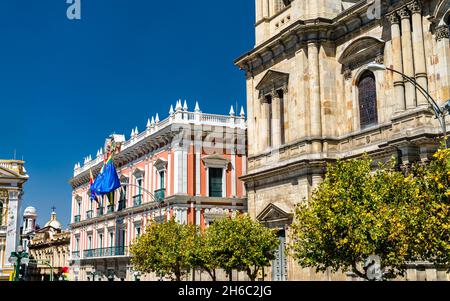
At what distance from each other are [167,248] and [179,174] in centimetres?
852

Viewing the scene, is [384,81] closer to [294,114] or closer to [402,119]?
[402,119]

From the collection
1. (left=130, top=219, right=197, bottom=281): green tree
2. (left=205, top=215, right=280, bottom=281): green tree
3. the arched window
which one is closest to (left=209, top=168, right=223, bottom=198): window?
(left=130, top=219, right=197, bottom=281): green tree

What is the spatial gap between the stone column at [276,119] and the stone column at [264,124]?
0.62 m

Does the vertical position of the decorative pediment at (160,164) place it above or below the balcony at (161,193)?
above

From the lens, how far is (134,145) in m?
43.8

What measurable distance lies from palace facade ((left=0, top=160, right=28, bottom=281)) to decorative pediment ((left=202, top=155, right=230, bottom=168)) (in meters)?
26.0

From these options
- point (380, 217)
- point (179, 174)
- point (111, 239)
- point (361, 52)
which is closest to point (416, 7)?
point (361, 52)

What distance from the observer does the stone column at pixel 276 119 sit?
28438mm

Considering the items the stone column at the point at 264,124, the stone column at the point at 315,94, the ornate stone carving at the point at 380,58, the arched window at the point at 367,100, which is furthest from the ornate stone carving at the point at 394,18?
the stone column at the point at 264,124

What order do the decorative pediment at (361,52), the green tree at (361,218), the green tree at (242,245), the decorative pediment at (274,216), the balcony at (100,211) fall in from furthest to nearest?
the balcony at (100,211)
the decorative pediment at (274,216)
the green tree at (242,245)
the decorative pediment at (361,52)
the green tree at (361,218)

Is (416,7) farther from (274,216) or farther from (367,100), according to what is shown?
(274,216)

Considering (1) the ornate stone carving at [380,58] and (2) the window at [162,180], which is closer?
(1) the ornate stone carving at [380,58]

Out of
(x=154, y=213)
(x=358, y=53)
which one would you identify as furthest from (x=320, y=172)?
(x=154, y=213)

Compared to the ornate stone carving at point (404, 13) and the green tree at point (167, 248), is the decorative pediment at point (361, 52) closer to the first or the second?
the ornate stone carving at point (404, 13)
